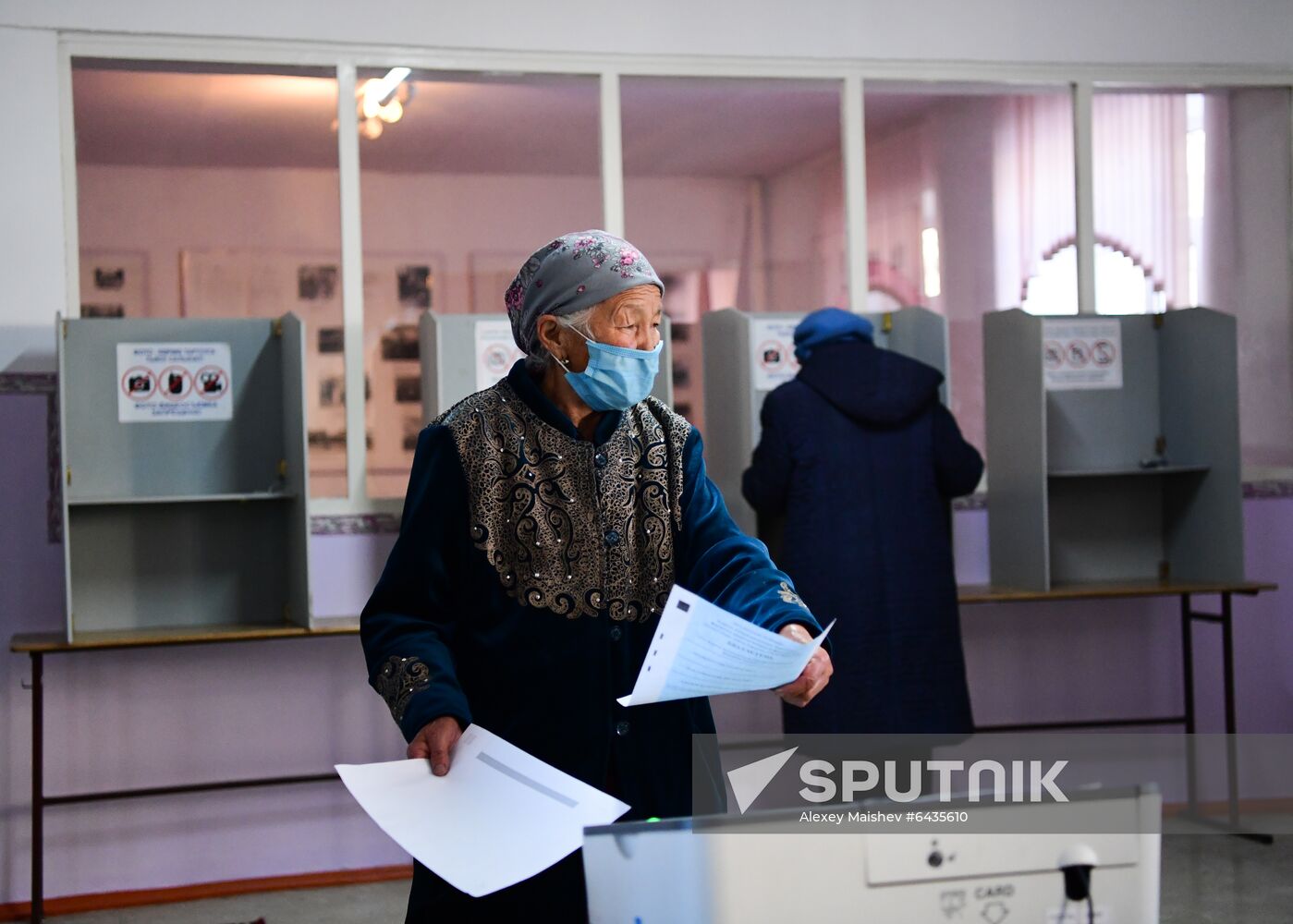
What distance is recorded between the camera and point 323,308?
26.1ft

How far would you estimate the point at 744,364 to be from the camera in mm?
4180

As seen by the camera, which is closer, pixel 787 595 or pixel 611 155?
pixel 787 595

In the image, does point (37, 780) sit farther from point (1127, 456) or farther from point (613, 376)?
point (1127, 456)

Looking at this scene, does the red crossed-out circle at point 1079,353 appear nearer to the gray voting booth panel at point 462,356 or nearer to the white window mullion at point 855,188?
the white window mullion at point 855,188

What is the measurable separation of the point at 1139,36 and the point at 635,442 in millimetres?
3708

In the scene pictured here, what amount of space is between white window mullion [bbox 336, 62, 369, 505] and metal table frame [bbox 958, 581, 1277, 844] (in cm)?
182

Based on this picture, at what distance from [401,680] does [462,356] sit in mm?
2620

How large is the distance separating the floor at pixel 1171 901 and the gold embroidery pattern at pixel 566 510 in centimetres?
248

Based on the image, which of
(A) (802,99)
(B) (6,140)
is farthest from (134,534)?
(A) (802,99)

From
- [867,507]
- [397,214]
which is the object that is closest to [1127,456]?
[867,507]

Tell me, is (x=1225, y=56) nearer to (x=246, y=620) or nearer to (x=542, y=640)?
(x=246, y=620)

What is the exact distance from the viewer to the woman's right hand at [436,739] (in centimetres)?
132

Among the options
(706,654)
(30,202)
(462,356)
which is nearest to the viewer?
(706,654)

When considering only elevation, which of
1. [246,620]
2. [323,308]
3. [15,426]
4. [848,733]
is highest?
[323,308]
